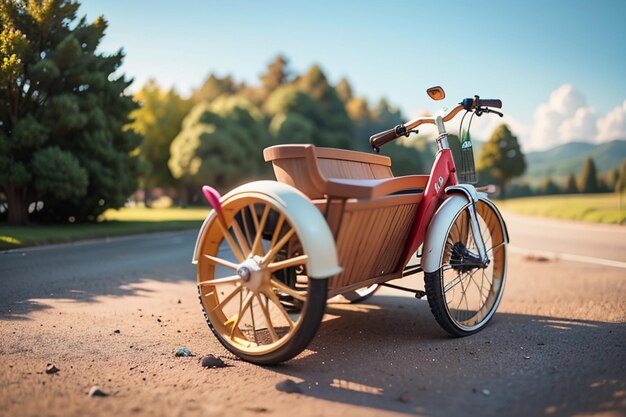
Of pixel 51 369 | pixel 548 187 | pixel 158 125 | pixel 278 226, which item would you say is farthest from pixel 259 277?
pixel 548 187

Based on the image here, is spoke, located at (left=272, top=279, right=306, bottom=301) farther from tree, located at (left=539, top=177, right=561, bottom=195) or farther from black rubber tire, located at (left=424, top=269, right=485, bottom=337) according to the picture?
tree, located at (left=539, top=177, right=561, bottom=195)

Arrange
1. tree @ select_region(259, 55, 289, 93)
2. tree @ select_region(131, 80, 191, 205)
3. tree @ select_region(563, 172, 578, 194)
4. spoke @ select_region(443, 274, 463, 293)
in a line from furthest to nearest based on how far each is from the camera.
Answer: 1. tree @ select_region(259, 55, 289, 93)
2. tree @ select_region(563, 172, 578, 194)
3. tree @ select_region(131, 80, 191, 205)
4. spoke @ select_region(443, 274, 463, 293)

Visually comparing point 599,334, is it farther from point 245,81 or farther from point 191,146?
point 245,81

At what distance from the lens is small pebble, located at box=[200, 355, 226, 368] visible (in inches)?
135

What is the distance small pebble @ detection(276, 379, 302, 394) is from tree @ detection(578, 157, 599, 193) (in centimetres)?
4213

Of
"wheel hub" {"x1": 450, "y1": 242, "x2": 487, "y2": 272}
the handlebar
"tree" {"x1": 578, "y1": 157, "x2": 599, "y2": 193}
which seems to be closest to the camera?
"wheel hub" {"x1": 450, "y1": 242, "x2": 487, "y2": 272}

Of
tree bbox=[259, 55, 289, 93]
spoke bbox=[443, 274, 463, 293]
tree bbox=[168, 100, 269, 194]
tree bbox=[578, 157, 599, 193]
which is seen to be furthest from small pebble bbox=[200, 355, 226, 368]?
tree bbox=[259, 55, 289, 93]

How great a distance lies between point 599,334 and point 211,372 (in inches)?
129

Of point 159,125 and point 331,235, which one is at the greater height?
point 159,125

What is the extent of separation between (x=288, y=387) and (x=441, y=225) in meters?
1.82

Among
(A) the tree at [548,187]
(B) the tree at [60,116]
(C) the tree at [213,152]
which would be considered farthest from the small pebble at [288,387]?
(A) the tree at [548,187]

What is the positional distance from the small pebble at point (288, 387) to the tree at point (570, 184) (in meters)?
47.7

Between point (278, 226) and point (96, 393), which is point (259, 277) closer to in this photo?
point (278, 226)

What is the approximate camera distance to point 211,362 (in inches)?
135
